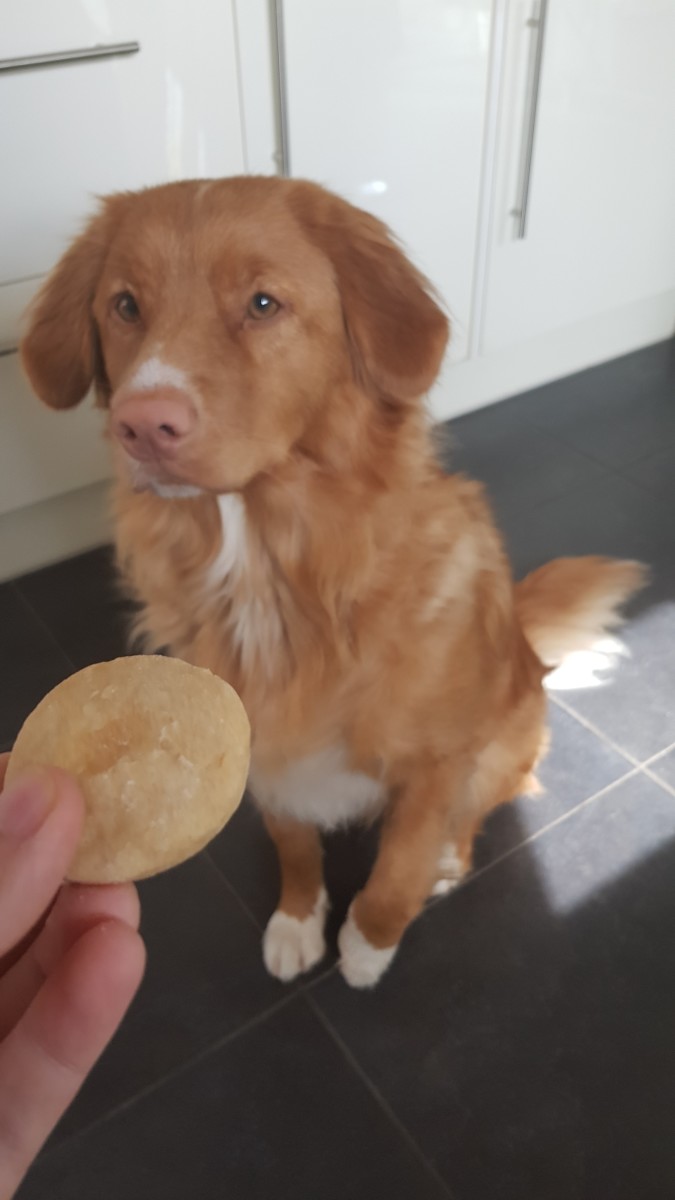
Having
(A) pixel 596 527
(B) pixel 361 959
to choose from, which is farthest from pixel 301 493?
(A) pixel 596 527

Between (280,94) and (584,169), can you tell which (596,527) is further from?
(280,94)

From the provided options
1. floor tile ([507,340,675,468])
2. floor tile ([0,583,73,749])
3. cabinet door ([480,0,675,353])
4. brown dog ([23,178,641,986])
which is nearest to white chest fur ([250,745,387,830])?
brown dog ([23,178,641,986])

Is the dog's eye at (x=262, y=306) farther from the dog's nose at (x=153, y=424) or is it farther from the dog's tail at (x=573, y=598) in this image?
the dog's tail at (x=573, y=598)

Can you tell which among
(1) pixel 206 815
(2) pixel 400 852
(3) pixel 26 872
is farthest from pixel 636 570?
(3) pixel 26 872

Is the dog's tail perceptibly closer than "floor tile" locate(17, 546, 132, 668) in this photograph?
Yes

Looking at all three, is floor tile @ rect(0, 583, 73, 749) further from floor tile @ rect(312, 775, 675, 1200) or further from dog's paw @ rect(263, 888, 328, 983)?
floor tile @ rect(312, 775, 675, 1200)

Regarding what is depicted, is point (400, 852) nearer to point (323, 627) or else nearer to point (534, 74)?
point (323, 627)
